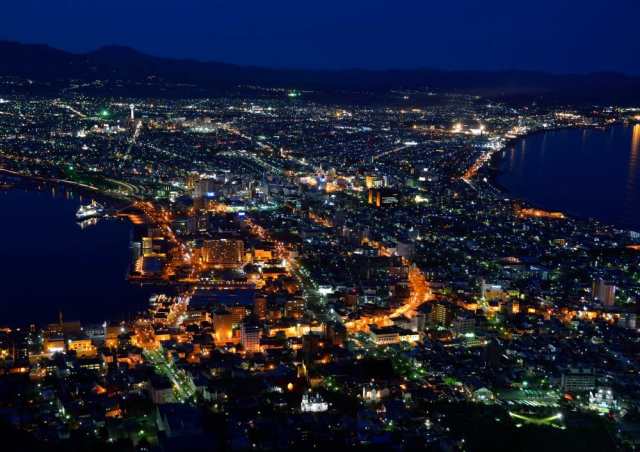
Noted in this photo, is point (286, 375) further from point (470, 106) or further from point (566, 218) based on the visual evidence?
point (470, 106)

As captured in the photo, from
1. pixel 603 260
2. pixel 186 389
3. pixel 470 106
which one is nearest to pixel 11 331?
pixel 186 389

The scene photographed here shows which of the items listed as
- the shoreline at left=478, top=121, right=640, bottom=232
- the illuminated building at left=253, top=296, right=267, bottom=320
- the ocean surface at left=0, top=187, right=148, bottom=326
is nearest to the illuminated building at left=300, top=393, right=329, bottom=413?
the illuminated building at left=253, top=296, right=267, bottom=320

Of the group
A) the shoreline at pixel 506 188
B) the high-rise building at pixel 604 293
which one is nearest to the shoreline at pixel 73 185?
the shoreline at pixel 506 188

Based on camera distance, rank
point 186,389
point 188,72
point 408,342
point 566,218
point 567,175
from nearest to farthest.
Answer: point 186,389 → point 408,342 → point 566,218 → point 567,175 → point 188,72

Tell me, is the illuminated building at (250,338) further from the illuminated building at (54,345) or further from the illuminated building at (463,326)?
the illuminated building at (463,326)

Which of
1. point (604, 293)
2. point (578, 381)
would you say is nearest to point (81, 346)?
point (578, 381)
